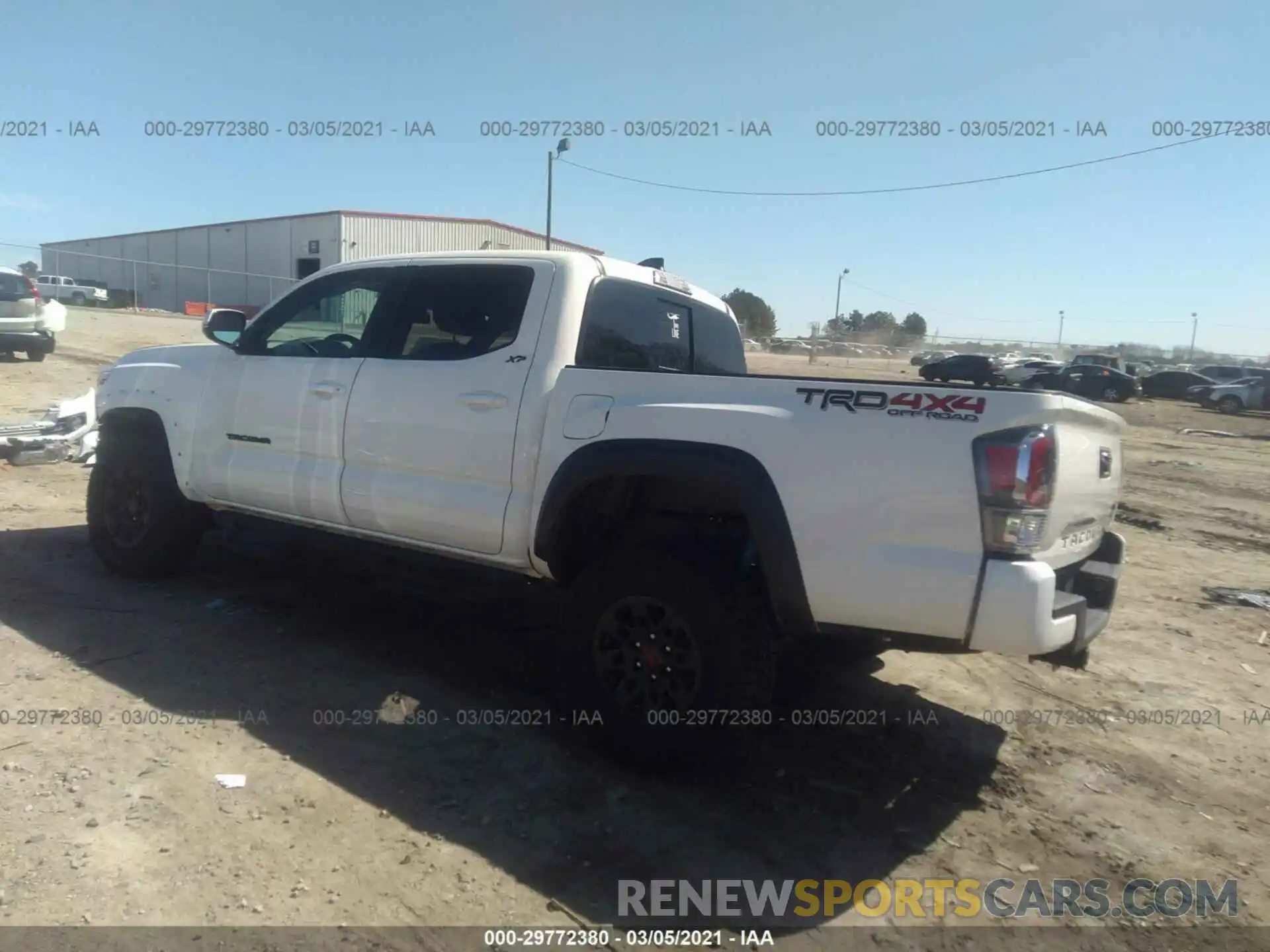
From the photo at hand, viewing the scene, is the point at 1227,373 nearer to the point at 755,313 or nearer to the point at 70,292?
the point at 755,313

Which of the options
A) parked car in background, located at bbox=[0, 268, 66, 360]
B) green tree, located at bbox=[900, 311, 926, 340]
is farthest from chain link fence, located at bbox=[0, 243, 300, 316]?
green tree, located at bbox=[900, 311, 926, 340]

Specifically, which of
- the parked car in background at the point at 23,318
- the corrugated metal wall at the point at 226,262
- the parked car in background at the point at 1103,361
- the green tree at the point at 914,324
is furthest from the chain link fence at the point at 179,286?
the green tree at the point at 914,324

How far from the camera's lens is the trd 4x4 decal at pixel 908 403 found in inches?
113

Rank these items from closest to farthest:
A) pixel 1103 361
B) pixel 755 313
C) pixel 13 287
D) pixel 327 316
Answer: pixel 327 316
pixel 13 287
pixel 1103 361
pixel 755 313

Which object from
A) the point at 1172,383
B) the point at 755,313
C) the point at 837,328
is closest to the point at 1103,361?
the point at 1172,383

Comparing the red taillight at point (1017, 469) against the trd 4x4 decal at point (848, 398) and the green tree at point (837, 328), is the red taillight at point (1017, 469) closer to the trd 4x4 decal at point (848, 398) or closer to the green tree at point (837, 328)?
the trd 4x4 decal at point (848, 398)

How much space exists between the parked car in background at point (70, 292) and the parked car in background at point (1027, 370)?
38676 millimetres

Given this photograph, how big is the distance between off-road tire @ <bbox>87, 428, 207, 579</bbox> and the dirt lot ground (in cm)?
19

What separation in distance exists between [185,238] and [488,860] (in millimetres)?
54603

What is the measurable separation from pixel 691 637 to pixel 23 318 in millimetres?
17387

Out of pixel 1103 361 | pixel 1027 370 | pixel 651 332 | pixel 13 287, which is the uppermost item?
pixel 13 287

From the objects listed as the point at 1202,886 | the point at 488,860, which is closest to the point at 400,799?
the point at 488,860

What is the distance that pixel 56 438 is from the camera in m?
9.05

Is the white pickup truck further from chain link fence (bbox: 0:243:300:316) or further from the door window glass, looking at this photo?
chain link fence (bbox: 0:243:300:316)
